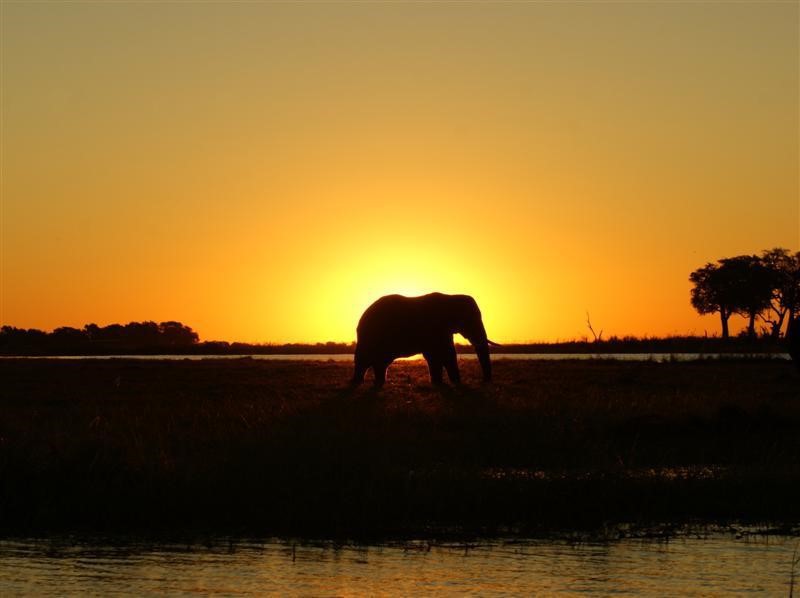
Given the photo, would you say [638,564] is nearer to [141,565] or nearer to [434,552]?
[434,552]

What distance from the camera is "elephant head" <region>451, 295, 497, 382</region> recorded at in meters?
31.7

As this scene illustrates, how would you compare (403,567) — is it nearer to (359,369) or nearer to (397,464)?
(397,464)

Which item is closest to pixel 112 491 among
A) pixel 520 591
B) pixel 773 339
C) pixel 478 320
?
pixel 520 591

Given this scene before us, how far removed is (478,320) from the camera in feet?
106

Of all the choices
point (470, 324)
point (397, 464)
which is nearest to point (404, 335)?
point (470, 324)

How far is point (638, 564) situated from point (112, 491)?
576 cm

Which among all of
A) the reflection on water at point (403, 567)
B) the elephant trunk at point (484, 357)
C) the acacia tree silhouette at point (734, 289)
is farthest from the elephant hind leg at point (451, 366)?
the acacia tree silhouette at point (734, 289)

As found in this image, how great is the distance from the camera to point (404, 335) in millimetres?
30484

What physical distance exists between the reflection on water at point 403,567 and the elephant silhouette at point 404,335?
1827cm

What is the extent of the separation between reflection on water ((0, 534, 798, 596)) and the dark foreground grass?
789 millimetres

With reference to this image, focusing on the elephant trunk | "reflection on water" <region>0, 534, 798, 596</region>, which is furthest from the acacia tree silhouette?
"reflection on water" <region>0, 534, 798, 596</region>

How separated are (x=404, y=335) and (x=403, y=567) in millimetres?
19589

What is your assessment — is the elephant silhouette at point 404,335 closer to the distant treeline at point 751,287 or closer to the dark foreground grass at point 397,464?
the dark foreground grass at point 397,464

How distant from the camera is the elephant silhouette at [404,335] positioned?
30.5 m
